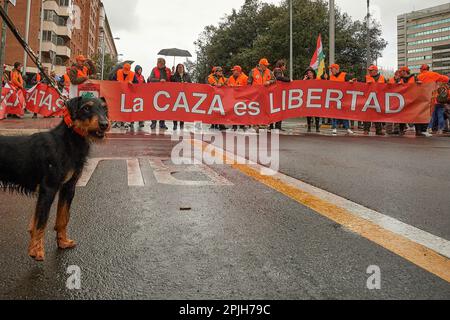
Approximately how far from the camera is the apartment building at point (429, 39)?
151 m

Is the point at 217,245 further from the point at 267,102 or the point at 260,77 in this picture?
the point at 260,77

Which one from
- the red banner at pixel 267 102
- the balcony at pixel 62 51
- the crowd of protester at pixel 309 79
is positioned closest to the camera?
the red banner at pixel 267 102

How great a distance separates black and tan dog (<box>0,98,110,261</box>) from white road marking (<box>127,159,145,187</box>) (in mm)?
2061

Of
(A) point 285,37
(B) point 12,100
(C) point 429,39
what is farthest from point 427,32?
(B) point 12,100

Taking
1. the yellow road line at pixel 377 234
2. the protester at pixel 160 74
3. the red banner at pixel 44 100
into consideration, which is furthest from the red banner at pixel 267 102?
the yellow road line at pixel 377 234

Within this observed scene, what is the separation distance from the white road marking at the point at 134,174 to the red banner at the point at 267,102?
257 inches

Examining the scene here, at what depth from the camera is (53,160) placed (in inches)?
103

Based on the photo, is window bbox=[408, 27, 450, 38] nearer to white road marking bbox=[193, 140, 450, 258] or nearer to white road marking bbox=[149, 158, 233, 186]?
white road marking bbox=[149, 158, 233, 186]

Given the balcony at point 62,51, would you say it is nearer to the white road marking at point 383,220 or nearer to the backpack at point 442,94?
the backpack at point 442,94

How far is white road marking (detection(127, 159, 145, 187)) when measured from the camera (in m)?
4.96

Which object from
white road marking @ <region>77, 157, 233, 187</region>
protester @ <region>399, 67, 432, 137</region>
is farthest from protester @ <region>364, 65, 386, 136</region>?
Answer: white road marking @ <region>77, 157, 233, 187</region>

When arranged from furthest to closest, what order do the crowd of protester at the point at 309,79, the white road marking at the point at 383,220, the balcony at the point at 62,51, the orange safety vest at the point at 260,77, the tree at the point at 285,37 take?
the balcony at the point at 62,51 < the tree at the point at 285,37 < the orange safety vest at the point at 260,77 < the crowd of protester at the point at 309,79 < the white road marking at the point at 383,220
